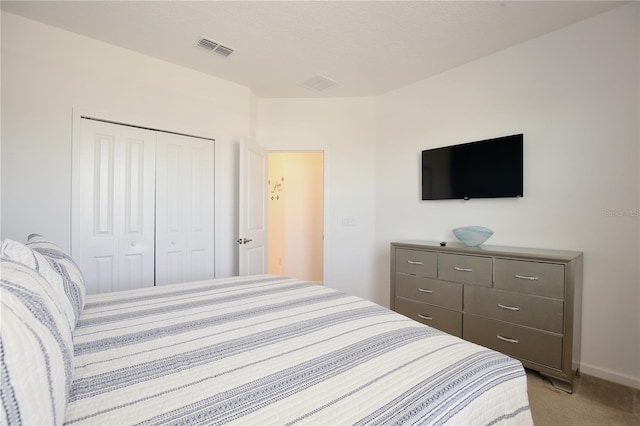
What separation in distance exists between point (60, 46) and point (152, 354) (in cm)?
277

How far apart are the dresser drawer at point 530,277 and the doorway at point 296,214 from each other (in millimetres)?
2989

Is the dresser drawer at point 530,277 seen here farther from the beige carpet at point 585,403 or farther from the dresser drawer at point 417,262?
the beige carpet at point 585,403

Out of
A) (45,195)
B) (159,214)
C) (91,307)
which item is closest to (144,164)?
(159,214)

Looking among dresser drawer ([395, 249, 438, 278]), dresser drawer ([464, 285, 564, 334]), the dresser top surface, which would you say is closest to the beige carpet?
dresser drawer ([464, 285, 564, 334])

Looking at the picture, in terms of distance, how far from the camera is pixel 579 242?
2.19 meters

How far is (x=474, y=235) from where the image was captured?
2.51 metres

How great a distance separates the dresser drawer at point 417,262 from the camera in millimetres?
2543

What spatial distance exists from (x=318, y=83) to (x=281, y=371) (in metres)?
3.09

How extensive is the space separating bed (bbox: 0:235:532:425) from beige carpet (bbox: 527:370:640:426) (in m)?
1.20

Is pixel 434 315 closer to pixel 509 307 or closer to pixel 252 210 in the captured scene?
pixel 509 307

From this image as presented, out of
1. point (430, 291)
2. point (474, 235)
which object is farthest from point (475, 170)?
point (430, 291)

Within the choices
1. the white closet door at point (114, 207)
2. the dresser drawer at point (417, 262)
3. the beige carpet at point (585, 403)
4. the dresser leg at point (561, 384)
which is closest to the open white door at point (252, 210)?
the white closet door at point (114, 207)

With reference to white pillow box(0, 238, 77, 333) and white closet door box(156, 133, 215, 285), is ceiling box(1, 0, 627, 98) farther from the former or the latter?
white pillow box(0, 238, 77, 333)

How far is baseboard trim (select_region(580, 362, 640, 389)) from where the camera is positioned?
1.95 m
